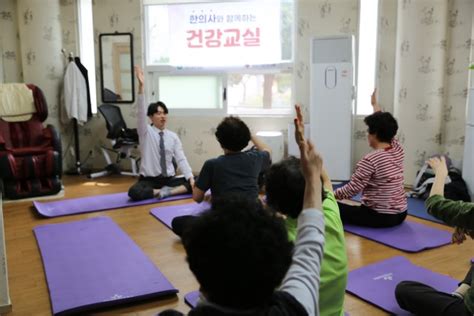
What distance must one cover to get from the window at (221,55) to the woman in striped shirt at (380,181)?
2.37 m

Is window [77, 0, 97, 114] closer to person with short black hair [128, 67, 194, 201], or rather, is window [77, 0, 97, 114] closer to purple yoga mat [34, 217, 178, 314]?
person with short black hair [128, 67, 194, 201]

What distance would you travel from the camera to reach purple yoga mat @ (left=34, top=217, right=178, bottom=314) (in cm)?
240

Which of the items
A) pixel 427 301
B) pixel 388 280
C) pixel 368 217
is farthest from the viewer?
pixel 368 217

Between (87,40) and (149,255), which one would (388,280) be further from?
(87,40)

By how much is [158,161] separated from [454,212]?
3266 mm

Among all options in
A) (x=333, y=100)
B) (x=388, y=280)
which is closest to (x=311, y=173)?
(x=388, y=280)

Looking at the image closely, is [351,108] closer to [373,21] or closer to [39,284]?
[373,21]

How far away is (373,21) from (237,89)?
1.75m

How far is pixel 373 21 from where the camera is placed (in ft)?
17.5

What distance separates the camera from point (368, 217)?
3521mm

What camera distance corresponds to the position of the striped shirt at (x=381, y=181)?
3420 mm

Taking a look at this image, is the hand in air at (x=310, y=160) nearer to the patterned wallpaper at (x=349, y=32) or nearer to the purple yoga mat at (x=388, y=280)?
the purple yoga mat at (x=388, y=280)

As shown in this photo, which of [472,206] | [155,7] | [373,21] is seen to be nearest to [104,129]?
[155,7]

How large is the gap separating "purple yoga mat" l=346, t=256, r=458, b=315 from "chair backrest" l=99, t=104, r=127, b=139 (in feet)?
11.7
